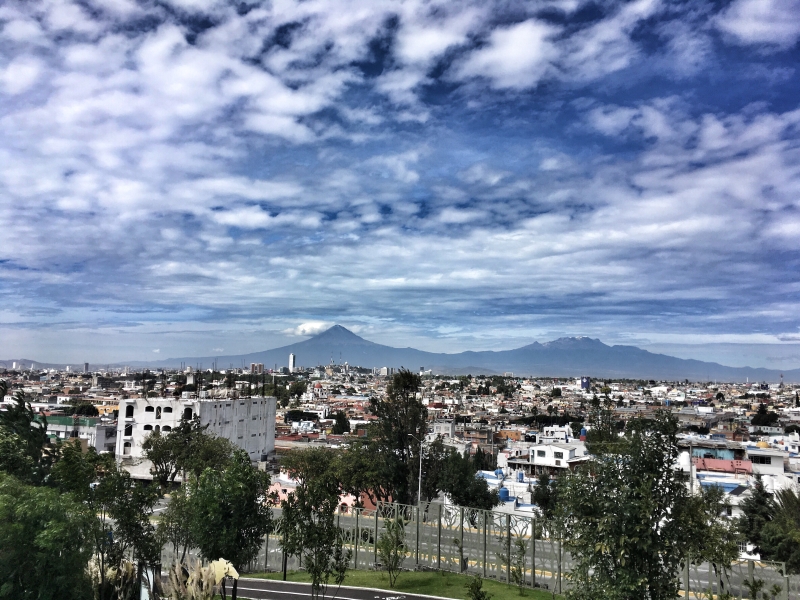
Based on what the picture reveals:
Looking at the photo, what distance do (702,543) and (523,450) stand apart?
50254mm

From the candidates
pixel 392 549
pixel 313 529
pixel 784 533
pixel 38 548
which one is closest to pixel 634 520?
pixel 313 529

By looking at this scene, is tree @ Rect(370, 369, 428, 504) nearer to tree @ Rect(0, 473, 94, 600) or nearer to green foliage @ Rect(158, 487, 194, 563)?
green foliage @ Rect(158, 487, 194, 563)

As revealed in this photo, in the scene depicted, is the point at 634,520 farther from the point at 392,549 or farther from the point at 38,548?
the point at 392,549

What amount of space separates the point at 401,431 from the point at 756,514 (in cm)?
1833

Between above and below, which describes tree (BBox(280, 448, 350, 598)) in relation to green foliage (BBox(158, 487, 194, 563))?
Result: above

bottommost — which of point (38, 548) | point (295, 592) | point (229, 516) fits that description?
point (295, 592)

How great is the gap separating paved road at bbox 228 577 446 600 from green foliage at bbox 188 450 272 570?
3509 millimetres

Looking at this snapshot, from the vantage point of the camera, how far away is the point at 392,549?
19.2 metres

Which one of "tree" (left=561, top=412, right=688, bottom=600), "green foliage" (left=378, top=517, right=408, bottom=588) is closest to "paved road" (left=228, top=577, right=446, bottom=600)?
"green foliage" (left=378, top=517, right=408, bottom=588)

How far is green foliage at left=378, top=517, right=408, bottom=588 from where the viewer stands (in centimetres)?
1880

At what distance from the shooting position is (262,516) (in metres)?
14.9

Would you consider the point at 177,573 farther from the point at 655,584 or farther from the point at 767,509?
the point at 767,509

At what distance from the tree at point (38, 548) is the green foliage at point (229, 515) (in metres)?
3.63

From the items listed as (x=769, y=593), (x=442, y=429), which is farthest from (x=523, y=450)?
(x=769, y=593)
